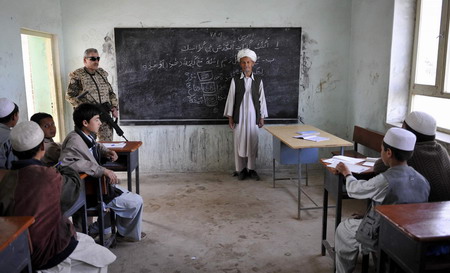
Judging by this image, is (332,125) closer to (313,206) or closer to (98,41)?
(313,206)

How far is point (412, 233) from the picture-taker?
5.58ft

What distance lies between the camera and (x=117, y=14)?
5.22m

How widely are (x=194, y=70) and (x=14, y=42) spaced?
2.32 meters

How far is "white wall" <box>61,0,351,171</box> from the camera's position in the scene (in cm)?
522

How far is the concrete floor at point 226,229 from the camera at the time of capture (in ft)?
9.86

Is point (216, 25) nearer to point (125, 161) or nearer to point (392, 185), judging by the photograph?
point (125, 161)

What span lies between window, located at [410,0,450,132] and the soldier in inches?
143

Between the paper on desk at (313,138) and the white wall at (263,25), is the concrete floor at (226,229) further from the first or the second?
the paper on desk at (313,138)

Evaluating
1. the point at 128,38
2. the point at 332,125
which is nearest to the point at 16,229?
the point at 128,38

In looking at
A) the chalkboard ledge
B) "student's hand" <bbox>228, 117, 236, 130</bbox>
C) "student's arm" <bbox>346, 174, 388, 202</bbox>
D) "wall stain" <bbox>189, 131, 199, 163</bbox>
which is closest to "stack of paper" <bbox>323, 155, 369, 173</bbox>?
"student's arm" <bbox>346, 174, 388, 202</bbox>

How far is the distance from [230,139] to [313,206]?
1.81 metres

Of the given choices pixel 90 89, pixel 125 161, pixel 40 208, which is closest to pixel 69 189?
pixel 40 208

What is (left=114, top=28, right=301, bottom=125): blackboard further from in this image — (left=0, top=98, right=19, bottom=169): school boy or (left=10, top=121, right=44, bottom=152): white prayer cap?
(left=10, top=121, right=44, bottom=152): white prayer cap

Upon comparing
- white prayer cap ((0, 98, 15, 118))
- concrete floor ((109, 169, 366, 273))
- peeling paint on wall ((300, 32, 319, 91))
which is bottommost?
concrete floor ((109, 169, 366, 273))
